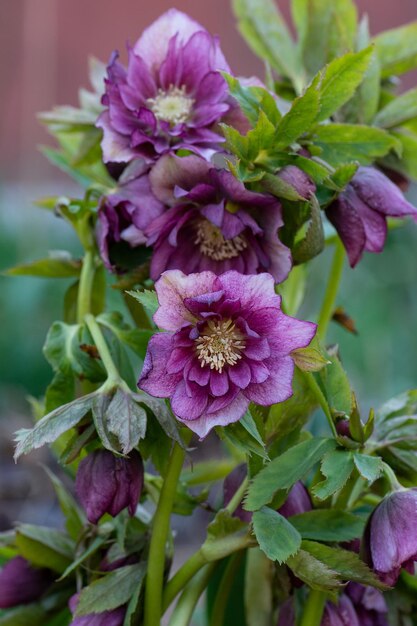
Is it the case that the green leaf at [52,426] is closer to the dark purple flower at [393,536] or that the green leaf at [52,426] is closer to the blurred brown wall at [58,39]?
the dark purple flower at [393,536]

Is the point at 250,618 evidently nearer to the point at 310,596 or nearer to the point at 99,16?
the point at 310,596

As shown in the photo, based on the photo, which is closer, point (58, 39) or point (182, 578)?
point (182, 578)

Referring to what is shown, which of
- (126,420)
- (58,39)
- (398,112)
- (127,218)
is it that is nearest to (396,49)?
(398,112)

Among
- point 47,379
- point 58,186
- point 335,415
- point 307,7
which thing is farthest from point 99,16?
point 335,415

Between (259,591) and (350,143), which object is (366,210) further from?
(259,591)

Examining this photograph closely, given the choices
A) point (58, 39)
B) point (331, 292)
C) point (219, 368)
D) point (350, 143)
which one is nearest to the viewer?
point (219, 368)

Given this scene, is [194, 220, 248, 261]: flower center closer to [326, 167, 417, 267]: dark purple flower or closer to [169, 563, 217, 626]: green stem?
[326, 167, 417, 267]: dark purple flower
